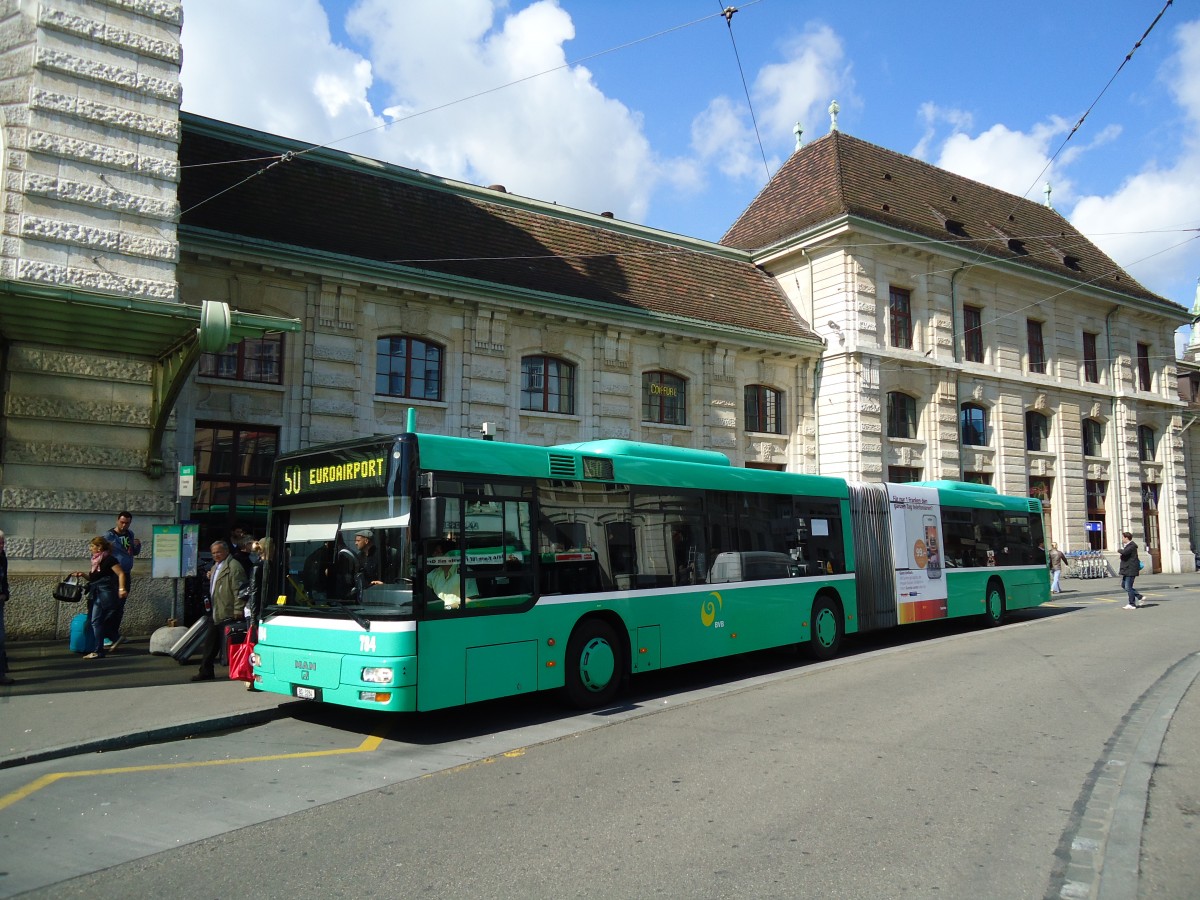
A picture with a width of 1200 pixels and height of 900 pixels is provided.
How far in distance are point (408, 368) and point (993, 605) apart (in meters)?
13.3

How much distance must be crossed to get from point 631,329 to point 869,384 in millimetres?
8233

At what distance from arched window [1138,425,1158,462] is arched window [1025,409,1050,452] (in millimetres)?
7093

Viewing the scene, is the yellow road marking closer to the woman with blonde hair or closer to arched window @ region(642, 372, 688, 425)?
the woman with blonde hair

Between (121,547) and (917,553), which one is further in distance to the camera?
(917,553)

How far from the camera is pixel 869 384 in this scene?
86.4ft

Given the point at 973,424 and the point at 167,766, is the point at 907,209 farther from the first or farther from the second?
the point at 167,766

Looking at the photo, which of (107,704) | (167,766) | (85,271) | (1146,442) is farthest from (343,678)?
(1146,442)

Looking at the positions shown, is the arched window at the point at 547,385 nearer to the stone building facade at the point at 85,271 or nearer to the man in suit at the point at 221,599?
the stone building facade at the point at 85,271

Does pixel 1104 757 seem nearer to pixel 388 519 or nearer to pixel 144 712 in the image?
pixel 388 519

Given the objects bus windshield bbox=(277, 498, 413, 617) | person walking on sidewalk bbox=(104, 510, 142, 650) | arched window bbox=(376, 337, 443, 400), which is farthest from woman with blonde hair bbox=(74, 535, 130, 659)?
arched window bbox=(376, 337, 443, 400)

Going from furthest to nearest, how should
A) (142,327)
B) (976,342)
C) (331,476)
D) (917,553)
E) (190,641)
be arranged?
(976,342), (917,553), (142,327), (190,641), (331,476)

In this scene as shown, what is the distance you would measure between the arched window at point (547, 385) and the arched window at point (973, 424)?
14.8 metres

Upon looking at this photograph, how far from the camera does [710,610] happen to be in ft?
38.0

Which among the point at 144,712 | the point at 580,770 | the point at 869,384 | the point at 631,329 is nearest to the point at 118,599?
the point at 144,712
